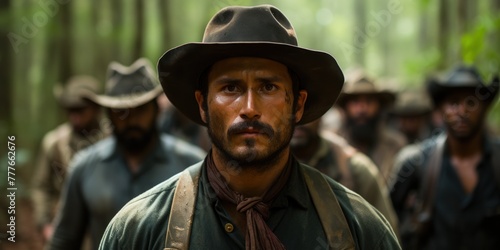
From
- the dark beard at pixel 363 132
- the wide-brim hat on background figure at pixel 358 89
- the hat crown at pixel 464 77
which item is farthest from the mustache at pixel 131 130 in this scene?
the wide-brim hat on background figure at pixel 358 89

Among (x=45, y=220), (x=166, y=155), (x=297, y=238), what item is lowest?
(x=45, y=220)

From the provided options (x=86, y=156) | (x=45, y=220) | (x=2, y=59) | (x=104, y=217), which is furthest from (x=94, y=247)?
(x=2, y=59)

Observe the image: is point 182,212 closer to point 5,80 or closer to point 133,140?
point 133,140

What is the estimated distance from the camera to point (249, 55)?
4414 mm

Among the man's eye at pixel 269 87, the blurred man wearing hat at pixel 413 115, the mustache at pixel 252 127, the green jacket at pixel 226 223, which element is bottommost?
the blurred man wearing hat at pixel 413 115

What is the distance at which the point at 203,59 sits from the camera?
4508 millimetres

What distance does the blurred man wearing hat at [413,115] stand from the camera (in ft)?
50.3

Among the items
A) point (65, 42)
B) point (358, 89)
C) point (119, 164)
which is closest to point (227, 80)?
point (119, 164)

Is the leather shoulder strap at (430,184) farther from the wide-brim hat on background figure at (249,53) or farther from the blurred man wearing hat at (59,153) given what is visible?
the wide-brim hat on background figure at (249,53)

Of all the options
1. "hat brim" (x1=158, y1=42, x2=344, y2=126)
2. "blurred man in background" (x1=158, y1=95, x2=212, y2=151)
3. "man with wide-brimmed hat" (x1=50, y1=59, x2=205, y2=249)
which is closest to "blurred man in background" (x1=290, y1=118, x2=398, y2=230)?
"man with wide-brimmed hat" (x1=50, y1=59, x2=205, y2=249)

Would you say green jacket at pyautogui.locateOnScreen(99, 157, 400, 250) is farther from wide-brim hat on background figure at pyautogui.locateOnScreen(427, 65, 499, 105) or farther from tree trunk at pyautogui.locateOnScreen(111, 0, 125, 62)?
tree trunk at pyautogui.locateOnScreen(111, 0, 125, 62)

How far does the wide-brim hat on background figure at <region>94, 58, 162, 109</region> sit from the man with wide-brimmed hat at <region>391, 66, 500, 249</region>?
271 centimetres

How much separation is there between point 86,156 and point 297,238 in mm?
4107

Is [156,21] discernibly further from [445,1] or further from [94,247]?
[94,247]
